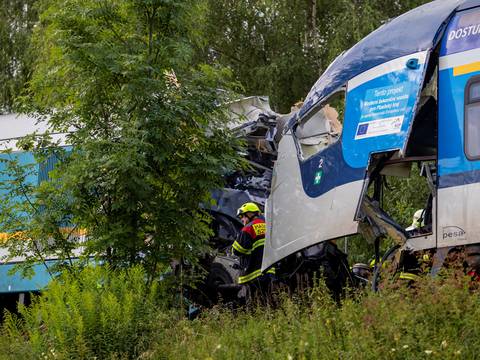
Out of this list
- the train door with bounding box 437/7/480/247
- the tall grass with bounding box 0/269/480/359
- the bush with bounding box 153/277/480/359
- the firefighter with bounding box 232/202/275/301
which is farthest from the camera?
the firefighter with bounding box 232/202/275/301

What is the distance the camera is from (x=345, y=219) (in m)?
10.4

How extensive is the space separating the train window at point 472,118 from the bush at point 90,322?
3.43 metres

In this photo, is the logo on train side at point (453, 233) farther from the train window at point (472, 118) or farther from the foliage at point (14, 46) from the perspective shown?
the foliage at point (14, 46)

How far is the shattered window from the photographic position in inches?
457

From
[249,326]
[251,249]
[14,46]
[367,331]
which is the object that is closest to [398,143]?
[249,326]

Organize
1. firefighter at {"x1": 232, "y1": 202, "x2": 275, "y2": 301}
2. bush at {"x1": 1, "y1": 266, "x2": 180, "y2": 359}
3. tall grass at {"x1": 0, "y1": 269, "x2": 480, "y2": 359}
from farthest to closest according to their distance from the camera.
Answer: firefighter at {"x1": 232, "y1": 202, "x2": 275, "y2": 301}
bush at {"x1": 1, "y1": 266, "x2": 180, "y2": 359}
tall grass at {"x1": 0, "y1": 269, "x2": 480, "y2": 359}

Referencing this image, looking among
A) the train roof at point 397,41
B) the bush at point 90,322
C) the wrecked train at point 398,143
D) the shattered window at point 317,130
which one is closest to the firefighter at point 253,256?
the wrecked train at point 398,143

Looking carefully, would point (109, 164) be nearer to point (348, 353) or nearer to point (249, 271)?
point (249, 271)

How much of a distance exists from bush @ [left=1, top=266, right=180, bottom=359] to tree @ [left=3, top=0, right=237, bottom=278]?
1285 millimetres

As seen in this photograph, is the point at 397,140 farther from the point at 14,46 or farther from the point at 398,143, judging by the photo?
the point at 14,46

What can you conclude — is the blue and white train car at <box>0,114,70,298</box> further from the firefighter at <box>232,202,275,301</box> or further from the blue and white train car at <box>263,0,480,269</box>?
the blue and white train car at <box>263,0,480,269</box>

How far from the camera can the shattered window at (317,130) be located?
11609mm

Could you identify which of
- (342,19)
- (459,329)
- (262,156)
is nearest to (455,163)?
(459,329)

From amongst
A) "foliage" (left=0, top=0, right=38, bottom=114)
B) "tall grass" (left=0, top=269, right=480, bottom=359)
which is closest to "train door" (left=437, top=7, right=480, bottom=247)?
"tall grass" (left=0, top=269, right=480, bottom=359)
